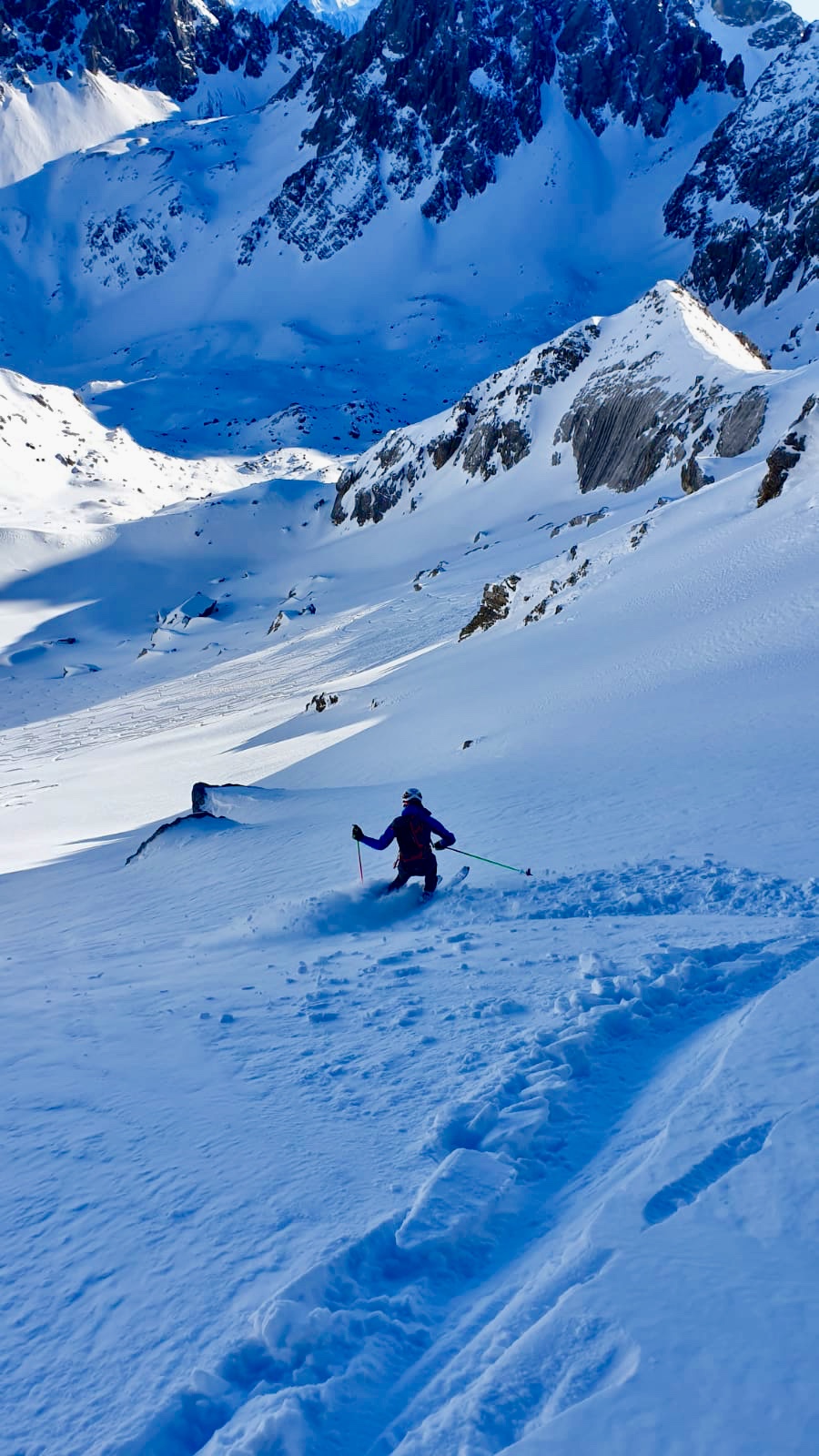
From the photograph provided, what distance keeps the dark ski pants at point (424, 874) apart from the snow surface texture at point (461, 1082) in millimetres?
251

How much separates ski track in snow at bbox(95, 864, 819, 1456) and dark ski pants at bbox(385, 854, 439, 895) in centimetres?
271

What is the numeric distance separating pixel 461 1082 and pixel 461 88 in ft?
517

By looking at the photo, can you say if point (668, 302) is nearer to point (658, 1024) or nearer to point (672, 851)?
point (672, 851)

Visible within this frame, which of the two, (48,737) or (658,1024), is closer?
(658,1024)

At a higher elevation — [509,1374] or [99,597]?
[99,597]

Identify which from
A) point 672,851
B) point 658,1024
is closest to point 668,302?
point 672,851

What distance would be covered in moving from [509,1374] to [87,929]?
6.94 meters

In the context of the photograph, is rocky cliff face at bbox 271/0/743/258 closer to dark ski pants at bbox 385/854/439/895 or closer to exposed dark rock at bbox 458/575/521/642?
exposed dark rock at bbox 458/575/521/642

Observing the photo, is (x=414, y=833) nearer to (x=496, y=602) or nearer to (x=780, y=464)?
(x=780, y=464)

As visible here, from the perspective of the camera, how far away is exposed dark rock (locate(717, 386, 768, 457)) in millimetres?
31094

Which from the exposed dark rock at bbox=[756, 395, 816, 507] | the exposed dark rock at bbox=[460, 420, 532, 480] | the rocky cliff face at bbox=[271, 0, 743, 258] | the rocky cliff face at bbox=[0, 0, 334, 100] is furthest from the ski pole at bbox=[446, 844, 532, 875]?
the rocky cliff face at bbox=[0, 0, 334, 100]

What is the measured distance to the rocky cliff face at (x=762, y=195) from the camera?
81.1m

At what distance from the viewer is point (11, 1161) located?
426 centimetres

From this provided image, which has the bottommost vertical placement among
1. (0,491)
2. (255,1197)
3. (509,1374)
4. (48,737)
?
(509,1374)
